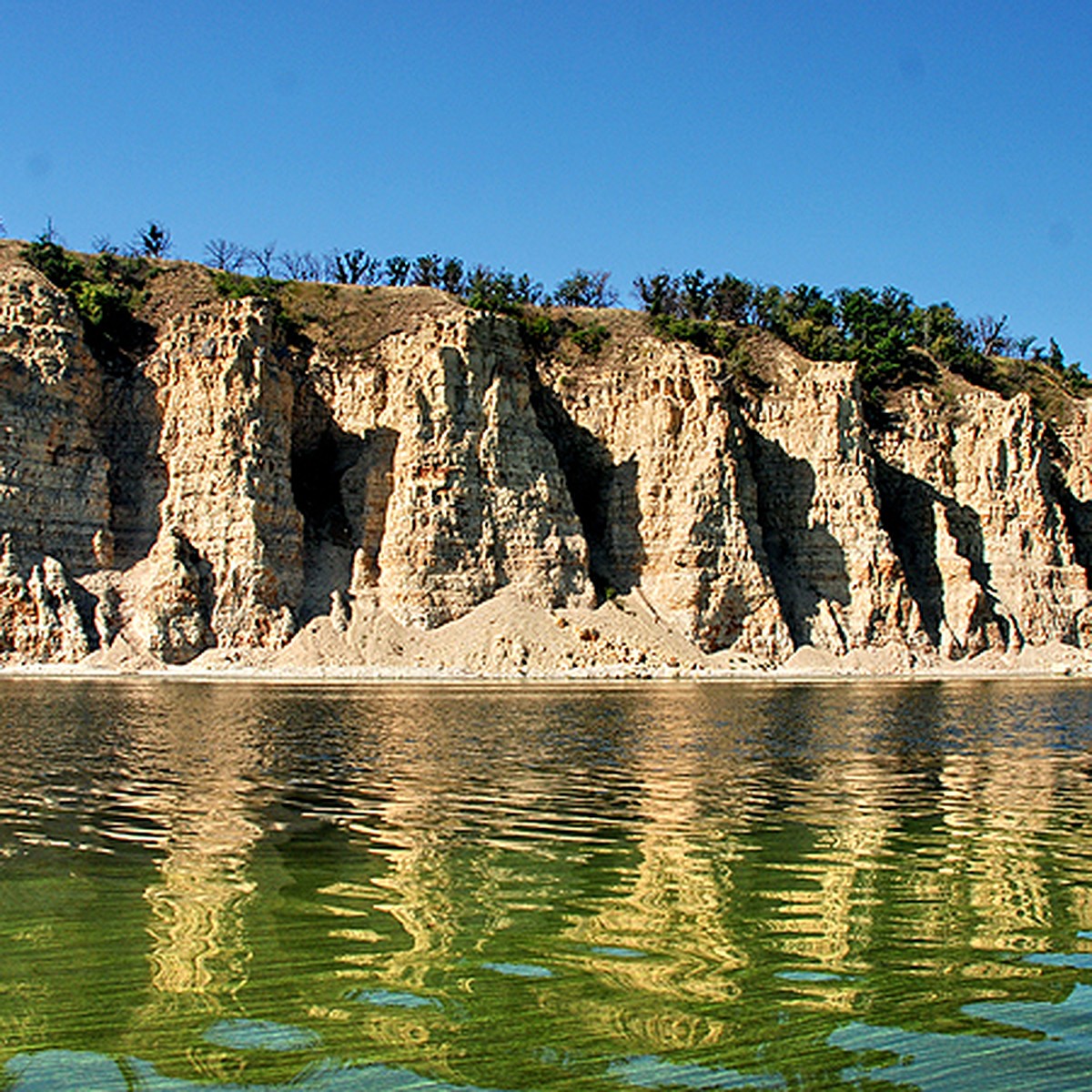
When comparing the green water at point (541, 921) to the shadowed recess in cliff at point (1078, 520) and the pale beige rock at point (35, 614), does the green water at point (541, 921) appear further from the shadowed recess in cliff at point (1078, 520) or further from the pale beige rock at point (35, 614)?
the shadowed recess in cliff at point (1078, 520)

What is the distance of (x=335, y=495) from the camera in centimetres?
6819

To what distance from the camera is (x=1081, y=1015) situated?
23.8ft

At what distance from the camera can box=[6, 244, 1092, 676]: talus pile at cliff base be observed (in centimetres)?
5919

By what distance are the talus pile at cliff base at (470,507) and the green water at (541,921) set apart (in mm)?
36863

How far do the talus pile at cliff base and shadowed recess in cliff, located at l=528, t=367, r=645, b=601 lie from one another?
7.2 inches

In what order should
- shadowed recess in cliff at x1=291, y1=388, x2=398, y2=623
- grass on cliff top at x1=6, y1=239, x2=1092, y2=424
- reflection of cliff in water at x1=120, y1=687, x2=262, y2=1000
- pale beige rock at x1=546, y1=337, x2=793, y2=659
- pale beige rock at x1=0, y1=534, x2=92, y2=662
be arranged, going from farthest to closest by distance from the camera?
grass on cliff top at x1=6, y1=239, x2=1092, y2=424 → pale beige rock at x1=546, y1=337, x2=793, y2=659 → shadowed recess in cliff at x1=291, y1=388, x2=398, y2=623 → pale beige rock at x1=0, y1=534, x2=92, y2=662 → reflection of cliff in water at x1=120, y1=687, x2=262, y2=1000

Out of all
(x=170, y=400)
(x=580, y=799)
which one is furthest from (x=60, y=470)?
(x=580, y=799)

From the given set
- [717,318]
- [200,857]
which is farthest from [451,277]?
[200,857]

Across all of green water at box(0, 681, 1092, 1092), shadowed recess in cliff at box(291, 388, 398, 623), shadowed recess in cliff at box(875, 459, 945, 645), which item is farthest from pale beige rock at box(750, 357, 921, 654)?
green water at box(0, 681, 1092, 1092)

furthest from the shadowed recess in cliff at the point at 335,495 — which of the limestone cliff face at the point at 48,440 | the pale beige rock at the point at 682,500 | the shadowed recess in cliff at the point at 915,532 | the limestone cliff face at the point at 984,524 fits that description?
the limestone cliff face at the point at 984,524

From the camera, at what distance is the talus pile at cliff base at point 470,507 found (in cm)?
5919

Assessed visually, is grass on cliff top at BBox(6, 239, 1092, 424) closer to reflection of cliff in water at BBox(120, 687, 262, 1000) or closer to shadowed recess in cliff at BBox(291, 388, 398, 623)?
shadowed recess in cliff at BBox(291, 388, 398, 623)

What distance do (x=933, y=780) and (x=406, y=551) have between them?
45.6 meters

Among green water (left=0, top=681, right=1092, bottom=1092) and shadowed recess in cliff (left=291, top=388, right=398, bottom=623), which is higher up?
shadowed recess in cliff (left=291, top=388, right=398, bottom=623)
